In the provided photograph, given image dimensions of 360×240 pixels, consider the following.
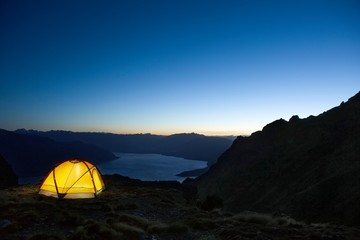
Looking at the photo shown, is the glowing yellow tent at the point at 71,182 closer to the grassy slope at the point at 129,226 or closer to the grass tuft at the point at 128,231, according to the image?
the grassy slope at the point at 129,226

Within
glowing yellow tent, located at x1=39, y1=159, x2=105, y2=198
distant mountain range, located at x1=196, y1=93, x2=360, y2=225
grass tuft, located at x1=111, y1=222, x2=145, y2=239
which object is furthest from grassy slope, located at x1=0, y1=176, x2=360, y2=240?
distant mountain range, located at x1=196, y1=93, x2=360, y2=225

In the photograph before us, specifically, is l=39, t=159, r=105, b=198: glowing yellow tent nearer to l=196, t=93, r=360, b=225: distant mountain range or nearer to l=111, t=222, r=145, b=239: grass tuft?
l=111, t=222, r=145, b=239: grass tuft

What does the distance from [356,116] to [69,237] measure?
127 metres

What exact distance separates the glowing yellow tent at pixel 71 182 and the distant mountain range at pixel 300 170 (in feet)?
137

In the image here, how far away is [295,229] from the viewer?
12469mm

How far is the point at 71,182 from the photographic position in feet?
65.0

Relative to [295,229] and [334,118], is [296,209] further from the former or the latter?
[334,118]

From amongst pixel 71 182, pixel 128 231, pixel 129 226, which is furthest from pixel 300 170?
pixel 128 231

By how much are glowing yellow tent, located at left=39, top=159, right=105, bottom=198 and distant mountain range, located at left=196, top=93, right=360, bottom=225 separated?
4170cm

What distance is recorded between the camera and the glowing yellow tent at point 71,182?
19.5 m

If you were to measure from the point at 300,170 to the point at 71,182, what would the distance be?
99.1 meters

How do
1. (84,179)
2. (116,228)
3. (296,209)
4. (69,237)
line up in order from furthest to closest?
1. (296,209)
2. (84,179)
3. (116,228)
4. (69,237)

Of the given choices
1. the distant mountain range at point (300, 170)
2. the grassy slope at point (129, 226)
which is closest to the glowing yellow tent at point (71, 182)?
the grassy slope at point (129, 226)

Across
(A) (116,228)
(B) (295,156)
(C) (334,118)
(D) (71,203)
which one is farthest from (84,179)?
(C) (334,118)
